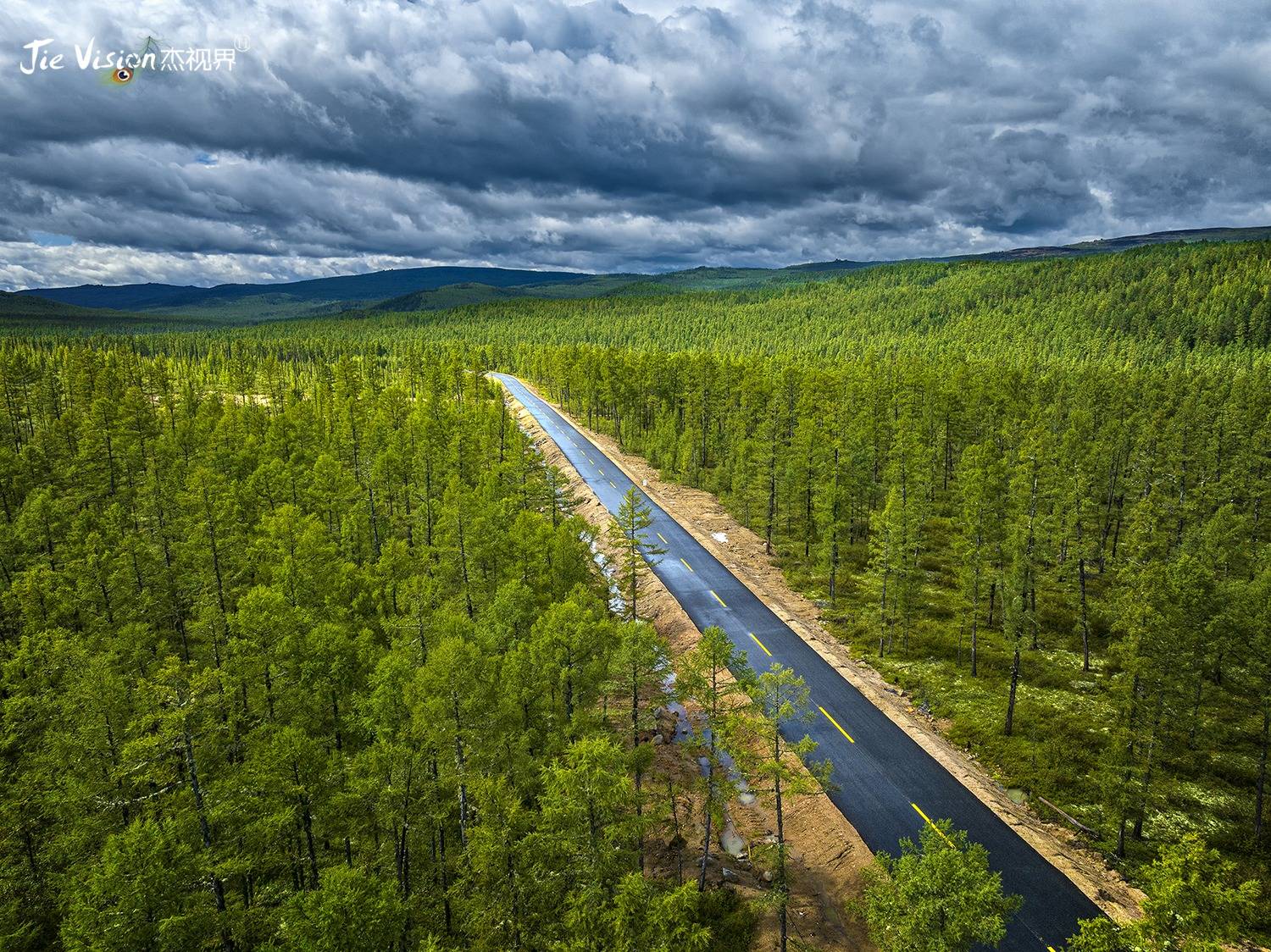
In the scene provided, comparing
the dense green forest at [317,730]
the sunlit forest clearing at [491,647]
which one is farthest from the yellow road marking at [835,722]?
the dense green forest at [317,730]

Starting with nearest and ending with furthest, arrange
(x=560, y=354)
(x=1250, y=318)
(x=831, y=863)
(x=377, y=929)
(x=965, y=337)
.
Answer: (x=377, y=929), (x=831, y=863), (x=560, y=354), (x=1250, y=318), (x=965, y=337)

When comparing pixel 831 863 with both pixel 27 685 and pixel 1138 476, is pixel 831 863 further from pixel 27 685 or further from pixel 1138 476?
pixel 1138 476

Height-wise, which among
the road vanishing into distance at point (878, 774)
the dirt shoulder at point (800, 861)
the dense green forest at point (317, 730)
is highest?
the dense green forest at point (317, 730)

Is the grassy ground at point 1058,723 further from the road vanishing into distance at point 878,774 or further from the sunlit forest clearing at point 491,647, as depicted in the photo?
the road vanishing into distance at point 878,774

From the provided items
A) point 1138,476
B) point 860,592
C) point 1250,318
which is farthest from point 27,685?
point 1250,318

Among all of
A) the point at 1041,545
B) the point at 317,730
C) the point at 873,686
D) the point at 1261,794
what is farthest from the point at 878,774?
the point at 317,730

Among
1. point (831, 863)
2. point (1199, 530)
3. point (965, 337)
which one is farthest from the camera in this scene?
point (965, 337)
